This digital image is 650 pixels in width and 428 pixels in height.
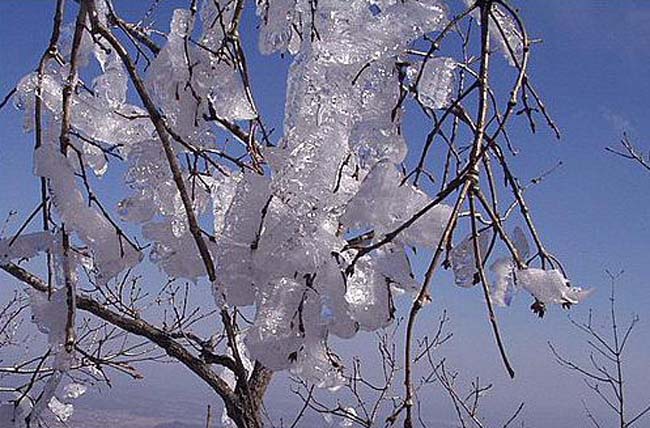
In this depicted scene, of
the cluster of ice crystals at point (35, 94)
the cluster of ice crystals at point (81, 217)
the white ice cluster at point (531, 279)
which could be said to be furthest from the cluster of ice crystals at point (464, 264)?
the cluster of ice crystals at point (35, 94)

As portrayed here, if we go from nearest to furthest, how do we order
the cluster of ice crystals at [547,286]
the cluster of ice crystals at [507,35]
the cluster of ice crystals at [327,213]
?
the cluster of ice crystals at [327,213], the cluster of ice crystals at [547,286], the cluster of ice crystals at [507,35]

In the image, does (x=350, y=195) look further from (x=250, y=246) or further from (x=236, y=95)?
(x=236, y=95)

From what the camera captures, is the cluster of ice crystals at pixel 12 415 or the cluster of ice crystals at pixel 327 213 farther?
the cluster of ice crystals at pixel 12 415

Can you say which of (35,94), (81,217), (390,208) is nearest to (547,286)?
(390,208)

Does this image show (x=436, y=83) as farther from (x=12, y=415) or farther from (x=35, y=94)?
(x=12, y=415)

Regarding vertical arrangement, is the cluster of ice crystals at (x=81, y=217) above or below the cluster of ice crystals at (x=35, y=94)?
below

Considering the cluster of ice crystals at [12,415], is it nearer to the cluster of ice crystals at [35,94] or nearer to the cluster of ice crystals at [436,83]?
the cluster of ice crystals at [35,94]

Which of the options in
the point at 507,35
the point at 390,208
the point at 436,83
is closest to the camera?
the point at 390,208

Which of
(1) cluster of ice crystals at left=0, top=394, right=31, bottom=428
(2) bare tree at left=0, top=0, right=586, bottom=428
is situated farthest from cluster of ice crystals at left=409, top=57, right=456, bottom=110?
(1) cluster of ice crystals at left=0, top=394, right=31, bottom=428

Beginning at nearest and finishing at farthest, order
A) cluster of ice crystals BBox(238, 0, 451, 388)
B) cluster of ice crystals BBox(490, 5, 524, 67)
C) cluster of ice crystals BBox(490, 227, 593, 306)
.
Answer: cluster of ice crystals BBox(238, 0, 451, 388)
cluster of ice crystals BBox(490, 227, 593, 306)
cluster of ice crystals BBox(490, 5, 524, 67)

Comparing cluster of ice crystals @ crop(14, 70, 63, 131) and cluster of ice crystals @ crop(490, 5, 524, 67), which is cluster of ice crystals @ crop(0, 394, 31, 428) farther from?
cluster of ice crystals @ crop(490, 5, 524, 67)

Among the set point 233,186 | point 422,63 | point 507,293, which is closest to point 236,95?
point 233,186

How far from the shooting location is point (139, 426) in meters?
30.1

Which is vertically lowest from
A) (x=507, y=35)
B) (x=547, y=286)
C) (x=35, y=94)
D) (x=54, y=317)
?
(x=54, y=317)
